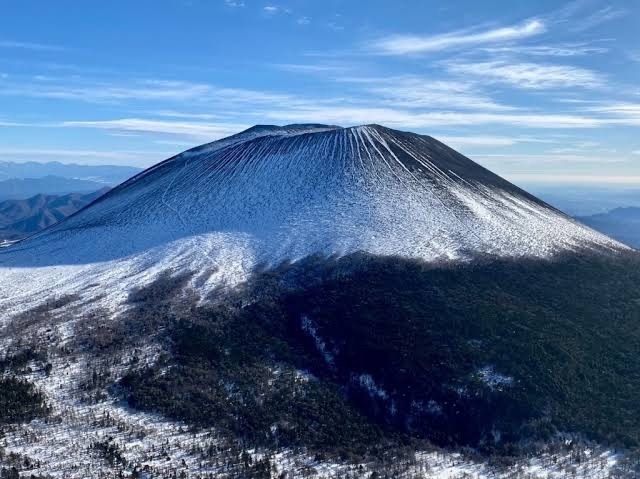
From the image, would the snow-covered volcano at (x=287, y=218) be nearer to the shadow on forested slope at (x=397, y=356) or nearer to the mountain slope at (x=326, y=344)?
the mountain slope at (x=326, y=344)

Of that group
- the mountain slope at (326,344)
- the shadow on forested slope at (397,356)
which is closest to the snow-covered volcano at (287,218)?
the mountain slope at (326,344)

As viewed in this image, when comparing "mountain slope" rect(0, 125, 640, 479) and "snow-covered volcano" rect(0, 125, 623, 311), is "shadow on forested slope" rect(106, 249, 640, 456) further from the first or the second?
"snow-covered volcano" rect(0, 125, 623, 311)

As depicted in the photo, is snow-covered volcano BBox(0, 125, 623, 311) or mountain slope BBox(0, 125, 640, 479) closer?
mountain slope BBox(0, 125, 640, 479)

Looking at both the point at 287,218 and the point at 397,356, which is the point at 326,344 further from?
the point at 287,218

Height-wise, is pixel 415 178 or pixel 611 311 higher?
pixel 415 178

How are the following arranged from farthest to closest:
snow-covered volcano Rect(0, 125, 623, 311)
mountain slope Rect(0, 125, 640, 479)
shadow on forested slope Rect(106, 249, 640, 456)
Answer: snow-covered volcano Rect(0, 125, 623, 311) < shadow on forested slope Rect(106, 249, 640, 456) < mountain slope Rect(0, 125, 640, 479)

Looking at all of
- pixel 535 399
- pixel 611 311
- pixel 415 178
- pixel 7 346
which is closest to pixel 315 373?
pixel 535 399

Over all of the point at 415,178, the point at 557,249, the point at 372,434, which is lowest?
the point at 372,434

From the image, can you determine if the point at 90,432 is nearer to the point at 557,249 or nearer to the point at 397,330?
the point at 397,330

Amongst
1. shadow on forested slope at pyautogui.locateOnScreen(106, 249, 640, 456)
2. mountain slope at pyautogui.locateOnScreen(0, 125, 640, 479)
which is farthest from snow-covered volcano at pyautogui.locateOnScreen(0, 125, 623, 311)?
shadow on forested slope at pyautogui.locateOnScreen(106, 249, 640, 456)
